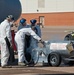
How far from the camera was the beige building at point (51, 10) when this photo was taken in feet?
232

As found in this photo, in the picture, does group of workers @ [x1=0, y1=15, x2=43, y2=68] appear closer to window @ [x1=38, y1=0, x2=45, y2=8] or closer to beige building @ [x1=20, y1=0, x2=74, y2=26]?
beige building @ [x1=20, y1=0, x2=74, y2=26]

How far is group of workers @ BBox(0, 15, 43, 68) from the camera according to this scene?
13.0 meters

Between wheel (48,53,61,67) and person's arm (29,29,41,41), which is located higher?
person's arm (29,29,41,41)

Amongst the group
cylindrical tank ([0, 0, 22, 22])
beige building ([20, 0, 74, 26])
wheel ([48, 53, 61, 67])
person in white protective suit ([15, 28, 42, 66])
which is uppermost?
beige building ([20, 0, 74, 26])

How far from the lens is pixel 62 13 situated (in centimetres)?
7212

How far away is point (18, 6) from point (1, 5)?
1.42m

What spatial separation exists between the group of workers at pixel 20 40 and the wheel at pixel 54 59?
62 centimetres

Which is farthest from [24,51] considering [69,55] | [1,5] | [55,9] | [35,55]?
[55,9]

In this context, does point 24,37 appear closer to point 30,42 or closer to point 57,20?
point 30,42

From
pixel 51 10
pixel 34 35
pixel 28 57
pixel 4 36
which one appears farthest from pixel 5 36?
pixel 51 10

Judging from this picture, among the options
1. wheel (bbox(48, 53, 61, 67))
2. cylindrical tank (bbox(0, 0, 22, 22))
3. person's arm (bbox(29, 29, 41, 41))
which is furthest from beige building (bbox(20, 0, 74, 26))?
wheel (bbox(48, 53, 61, 67))

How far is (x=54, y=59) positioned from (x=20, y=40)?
1422 mm

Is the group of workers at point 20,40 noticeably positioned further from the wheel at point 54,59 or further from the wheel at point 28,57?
the wheel at point 54,59

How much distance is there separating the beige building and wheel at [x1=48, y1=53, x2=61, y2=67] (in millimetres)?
57030
